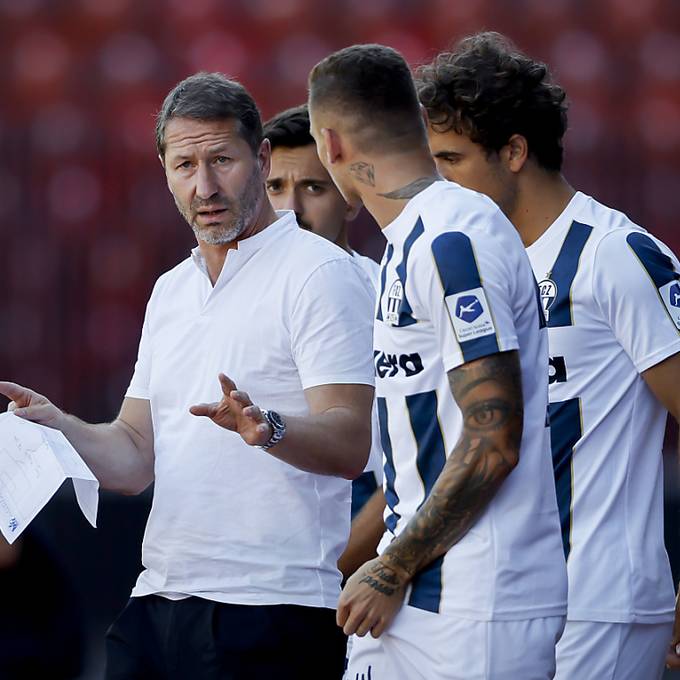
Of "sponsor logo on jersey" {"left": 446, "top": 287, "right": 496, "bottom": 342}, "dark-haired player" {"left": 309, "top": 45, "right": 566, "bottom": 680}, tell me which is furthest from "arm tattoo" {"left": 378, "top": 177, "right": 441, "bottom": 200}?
"sponsor logo on jersey" {"left": 446, "top": 287, "right": 496, "bottom": 342}

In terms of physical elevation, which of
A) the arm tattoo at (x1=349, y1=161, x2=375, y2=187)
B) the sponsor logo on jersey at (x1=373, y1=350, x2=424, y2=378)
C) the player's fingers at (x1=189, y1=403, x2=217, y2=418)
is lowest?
the player's fingers at (x1=189, y1=403, x2=217, y2=418)

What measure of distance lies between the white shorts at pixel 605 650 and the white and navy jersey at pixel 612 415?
0.07 ft

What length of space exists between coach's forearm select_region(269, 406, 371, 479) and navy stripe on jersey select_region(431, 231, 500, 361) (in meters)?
0.48

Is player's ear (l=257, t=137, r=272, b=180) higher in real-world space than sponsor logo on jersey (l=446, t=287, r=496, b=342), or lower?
higher

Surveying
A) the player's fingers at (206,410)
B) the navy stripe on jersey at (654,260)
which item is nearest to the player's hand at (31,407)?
the player's fingers at (206,410)

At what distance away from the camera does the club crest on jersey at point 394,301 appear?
1991mm

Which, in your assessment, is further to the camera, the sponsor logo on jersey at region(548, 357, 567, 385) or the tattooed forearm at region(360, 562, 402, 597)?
the sponsor logo on jersey at region(548, 357, 567, 385)

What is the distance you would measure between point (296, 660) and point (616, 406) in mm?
717

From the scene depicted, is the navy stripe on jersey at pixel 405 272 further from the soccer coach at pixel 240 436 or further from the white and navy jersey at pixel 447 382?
the soccer coach at pixel 240 436

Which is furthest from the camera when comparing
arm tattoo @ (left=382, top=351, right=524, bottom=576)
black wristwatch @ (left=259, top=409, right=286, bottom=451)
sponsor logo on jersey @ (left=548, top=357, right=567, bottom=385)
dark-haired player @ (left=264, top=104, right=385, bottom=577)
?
dark-haired player @ (left=264, top=104, right=385, bottom=577)

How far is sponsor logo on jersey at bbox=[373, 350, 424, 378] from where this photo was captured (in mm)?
1994

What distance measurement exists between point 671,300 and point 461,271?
2.21ft

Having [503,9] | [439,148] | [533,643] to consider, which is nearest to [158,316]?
[439,148]

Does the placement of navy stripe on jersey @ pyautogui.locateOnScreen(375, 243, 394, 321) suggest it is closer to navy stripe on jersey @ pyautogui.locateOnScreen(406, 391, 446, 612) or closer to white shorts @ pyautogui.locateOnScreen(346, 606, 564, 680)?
navy stripe on jersey @ pyautogui.locateOnScreen(406, 391, 446, 612)
